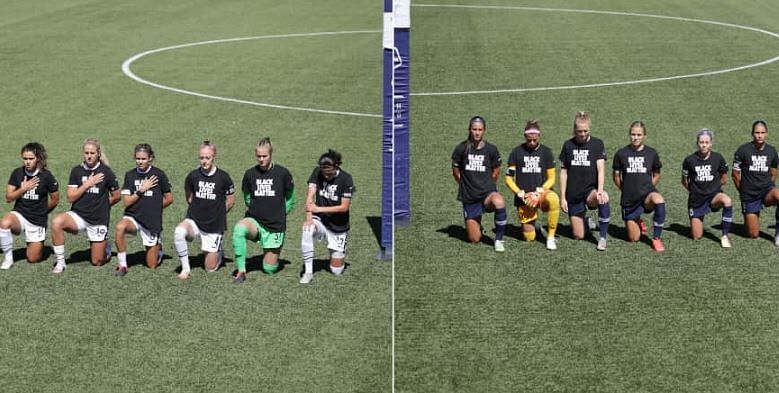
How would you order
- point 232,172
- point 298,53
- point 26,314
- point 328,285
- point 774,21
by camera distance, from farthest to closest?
1. point 774,21
2. point 298,53
3. point 232,172
4. point 328,285
5. point 26,314

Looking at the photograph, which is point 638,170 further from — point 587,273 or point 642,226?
point 587,273

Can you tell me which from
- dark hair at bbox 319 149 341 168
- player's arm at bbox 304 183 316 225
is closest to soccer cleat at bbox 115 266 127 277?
player's arm at bbox 304 183 316 225

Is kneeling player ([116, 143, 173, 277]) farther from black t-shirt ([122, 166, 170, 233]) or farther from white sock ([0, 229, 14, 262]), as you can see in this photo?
white sock ([0, 229, 14, 262])

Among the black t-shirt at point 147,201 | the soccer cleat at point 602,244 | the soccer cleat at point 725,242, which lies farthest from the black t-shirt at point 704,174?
the black t-shirt at point 147,201

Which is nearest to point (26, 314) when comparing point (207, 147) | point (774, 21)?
point (207, 147)

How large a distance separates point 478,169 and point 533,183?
2.73 feet

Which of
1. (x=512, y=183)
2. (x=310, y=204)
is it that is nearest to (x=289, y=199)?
(x=310, y=204)

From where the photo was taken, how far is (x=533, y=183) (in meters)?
17.1

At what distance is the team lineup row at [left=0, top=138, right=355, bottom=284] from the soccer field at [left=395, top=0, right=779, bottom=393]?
137cm

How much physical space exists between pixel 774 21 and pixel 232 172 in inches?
925

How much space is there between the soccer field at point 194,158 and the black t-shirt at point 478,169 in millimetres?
1639

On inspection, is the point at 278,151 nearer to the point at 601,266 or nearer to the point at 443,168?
the point at 443,168

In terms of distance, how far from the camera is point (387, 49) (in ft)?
53.6

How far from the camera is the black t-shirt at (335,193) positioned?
15.7 metres
